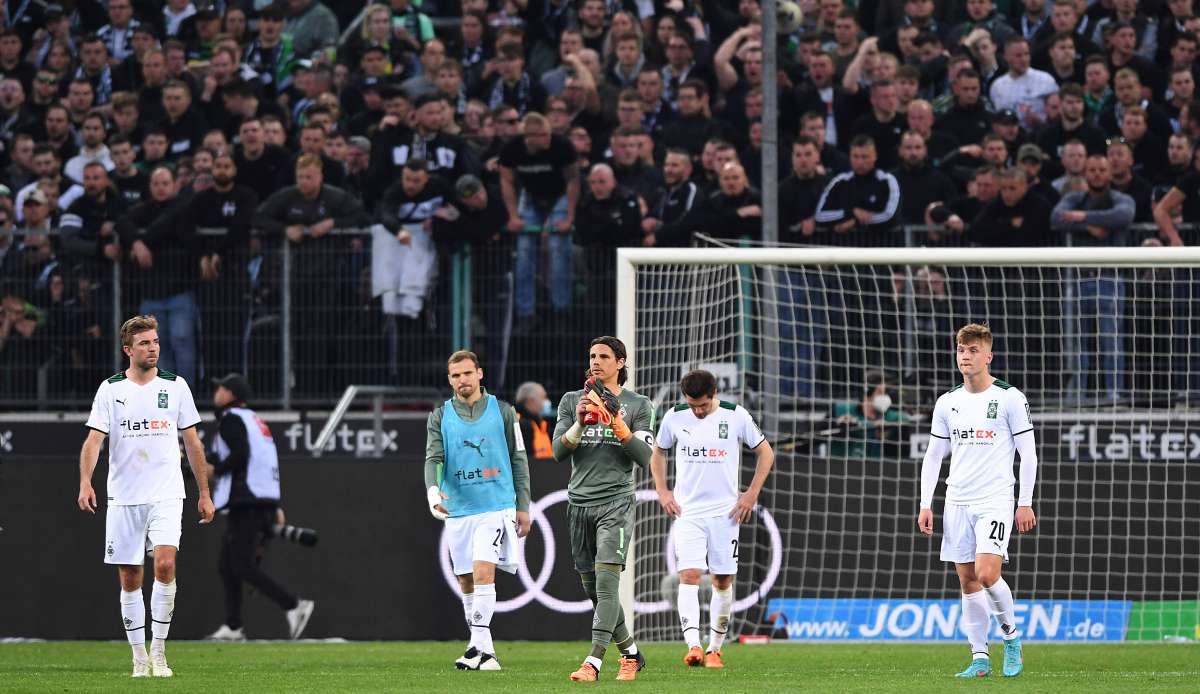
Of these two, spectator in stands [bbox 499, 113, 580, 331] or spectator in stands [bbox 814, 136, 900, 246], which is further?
spectator in stands [bbox 499, 113, 580, 331]

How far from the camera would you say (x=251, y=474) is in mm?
15492

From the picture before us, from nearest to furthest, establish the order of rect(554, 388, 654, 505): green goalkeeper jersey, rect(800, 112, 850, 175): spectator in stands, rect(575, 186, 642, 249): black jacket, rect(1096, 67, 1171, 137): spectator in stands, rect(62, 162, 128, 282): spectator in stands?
1. rect(554, 388, 654, 505): green goalkeeper jersey
2. rect(575, 186, 642, 249): black jacket
3. rect(62, 162, 128, 282): spectator in stands
4. rect(800, 112, 850, 175): spectator in stands
5. rect(1096, 67, 1171, 137): spectator in stands

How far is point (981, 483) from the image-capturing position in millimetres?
10789

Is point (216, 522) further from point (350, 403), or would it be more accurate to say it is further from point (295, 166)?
point (295, 166)

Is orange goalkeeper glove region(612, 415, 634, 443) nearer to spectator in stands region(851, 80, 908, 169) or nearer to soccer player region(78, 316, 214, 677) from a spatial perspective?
soccer player region(78, 316, 214, 677)

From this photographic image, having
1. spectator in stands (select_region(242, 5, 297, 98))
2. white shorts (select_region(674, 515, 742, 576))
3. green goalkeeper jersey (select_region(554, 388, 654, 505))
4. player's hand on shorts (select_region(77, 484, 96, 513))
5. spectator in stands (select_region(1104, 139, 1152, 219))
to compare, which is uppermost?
spectator in stands (select_region(242, 5, 297, 98))

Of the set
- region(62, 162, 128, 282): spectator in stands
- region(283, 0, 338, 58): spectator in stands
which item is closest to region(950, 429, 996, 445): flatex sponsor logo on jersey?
region(62, 162, 128, 282): spectator in stands

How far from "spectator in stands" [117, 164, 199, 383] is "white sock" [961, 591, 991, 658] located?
838 cm

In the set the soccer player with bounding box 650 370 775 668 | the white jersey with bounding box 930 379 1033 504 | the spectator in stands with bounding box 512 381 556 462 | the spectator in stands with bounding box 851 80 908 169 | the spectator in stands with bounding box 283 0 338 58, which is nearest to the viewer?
the white jersey with bounding box 930 379 1033 504

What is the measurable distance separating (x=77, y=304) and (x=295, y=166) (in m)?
2.74

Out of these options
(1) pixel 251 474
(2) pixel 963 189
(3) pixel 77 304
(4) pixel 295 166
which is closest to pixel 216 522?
(1) pixel 251 474

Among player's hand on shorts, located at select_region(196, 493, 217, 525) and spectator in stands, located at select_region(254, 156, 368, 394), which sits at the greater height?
spectator in stands, located at select_region(254, 156, 368, 394)

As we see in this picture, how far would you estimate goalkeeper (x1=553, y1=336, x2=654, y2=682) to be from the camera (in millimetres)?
10508

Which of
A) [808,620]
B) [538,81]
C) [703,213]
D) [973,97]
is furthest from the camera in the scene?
[538,81]
